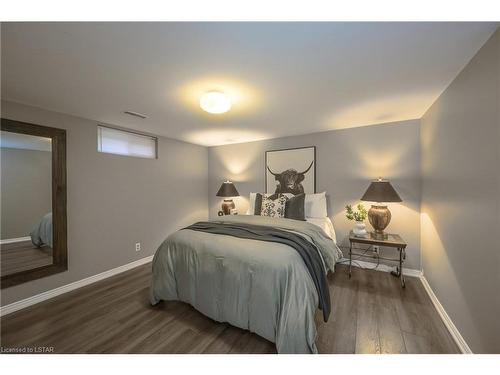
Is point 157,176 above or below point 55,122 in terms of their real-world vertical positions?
below

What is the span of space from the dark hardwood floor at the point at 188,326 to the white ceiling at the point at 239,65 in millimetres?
2149


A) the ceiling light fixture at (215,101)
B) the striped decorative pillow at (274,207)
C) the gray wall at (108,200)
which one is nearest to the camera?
the ceiling light fixture at (215,101)

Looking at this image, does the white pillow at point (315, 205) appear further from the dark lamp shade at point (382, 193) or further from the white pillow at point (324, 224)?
the dark lamp shade at point (382, 193)

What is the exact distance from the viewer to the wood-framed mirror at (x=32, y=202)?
1945 millimetres

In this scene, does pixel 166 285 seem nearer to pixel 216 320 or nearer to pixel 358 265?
pixel 216 320

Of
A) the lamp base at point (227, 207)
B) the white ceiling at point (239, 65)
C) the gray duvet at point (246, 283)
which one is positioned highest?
the white ceiling at point (239, 65)

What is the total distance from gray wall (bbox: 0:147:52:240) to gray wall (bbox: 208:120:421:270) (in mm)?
3030

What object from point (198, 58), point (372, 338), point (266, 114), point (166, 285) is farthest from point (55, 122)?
point (372, 338)

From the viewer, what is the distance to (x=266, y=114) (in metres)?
2.44

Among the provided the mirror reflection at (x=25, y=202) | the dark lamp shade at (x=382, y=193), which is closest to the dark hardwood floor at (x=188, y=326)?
the mirror reflection at (x=25, y=202)

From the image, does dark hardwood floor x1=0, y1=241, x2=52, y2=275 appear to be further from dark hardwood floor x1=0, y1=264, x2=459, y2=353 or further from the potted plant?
the potted plant

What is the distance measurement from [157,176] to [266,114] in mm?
2209

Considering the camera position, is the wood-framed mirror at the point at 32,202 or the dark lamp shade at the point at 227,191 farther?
the dark lamp shade at the point at 227,191

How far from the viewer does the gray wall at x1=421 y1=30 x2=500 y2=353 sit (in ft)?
3.65
